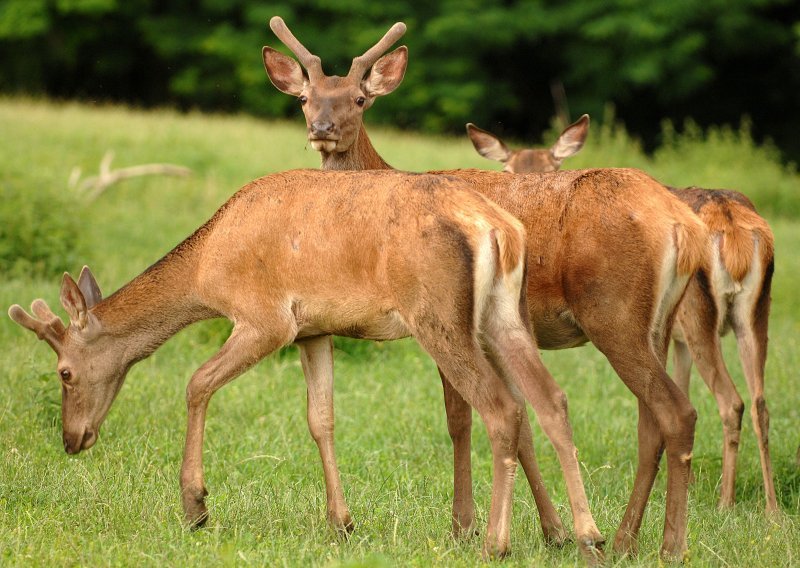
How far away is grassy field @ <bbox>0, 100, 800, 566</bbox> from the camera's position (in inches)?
210

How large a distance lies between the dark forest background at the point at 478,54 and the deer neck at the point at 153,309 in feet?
73.4

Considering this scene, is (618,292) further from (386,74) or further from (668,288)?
(386,74)

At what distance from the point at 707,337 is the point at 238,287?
2933mm

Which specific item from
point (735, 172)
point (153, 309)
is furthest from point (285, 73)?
point (735, 172)

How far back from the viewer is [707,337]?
23.6ft

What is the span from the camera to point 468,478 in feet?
19.1

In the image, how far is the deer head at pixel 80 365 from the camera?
601 centimetres

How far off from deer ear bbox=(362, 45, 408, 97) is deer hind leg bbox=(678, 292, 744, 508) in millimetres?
2068

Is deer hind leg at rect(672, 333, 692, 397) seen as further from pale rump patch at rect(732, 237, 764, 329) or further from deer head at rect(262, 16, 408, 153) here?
deer head at rect(262, 16, 408, 153)

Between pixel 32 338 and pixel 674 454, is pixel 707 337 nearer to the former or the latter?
pixel 674 454

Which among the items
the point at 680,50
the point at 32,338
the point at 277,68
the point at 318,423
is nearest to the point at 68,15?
the point at 680,50

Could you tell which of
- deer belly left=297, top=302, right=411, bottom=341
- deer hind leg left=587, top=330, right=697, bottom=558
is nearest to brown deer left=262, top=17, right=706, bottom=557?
deer hind leg left=587, top=330, right=697, bottom=558

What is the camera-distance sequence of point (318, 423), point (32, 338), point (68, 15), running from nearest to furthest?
point (318, 423), point (32, 338), point (68, 15)

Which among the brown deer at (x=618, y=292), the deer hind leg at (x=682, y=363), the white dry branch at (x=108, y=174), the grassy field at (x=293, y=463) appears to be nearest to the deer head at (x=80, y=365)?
the grassy field at (x=293, y=463)
